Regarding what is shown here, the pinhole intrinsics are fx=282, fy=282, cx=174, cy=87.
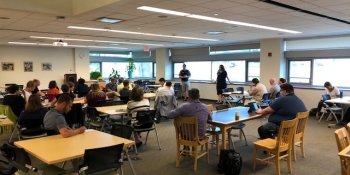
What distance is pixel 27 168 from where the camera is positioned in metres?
2.70

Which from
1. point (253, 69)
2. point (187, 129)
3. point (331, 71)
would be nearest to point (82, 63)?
point (253, 69)

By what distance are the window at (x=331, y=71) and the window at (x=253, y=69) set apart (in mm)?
2204

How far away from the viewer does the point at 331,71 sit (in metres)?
9.04

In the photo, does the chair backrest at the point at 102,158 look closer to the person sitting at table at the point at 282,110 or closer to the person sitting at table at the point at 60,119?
the person sitting at table at the point at 60,119

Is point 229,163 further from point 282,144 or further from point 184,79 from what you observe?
point 184,79

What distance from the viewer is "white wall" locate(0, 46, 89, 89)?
12.4 metres

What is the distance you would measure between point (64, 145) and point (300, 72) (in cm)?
885

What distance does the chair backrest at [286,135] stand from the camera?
3.83 meters

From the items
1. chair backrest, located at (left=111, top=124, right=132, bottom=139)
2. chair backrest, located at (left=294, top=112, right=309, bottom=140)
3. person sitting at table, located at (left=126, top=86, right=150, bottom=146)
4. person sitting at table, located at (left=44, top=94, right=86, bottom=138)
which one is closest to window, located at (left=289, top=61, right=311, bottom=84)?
chair backrest, located at (left=294, top=112, right=309, bottom=140)

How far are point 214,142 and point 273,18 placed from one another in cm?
278

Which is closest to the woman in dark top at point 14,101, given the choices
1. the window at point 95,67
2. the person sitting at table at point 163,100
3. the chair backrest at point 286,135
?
the person sitting at table at point 163,100

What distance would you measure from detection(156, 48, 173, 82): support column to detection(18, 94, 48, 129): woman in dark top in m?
10.0

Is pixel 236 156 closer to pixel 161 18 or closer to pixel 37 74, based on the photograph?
pixel 161 18

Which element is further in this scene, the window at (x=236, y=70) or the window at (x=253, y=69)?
the window at (x=236, y=70)
